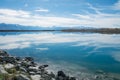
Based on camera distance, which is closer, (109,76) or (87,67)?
(109,76)

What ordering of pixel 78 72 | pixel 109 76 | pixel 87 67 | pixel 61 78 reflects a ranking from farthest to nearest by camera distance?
pixel 87 67
pixel 78 72
pixel 109 76
pixel 61 78

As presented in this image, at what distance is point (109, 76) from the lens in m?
22.8

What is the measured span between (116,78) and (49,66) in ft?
32.8

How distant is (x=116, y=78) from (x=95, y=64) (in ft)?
26.0

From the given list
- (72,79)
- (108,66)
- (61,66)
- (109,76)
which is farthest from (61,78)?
(108,66)

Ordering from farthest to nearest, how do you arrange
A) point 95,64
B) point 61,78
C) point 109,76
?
point 95,64, point 109,76, point 61,78

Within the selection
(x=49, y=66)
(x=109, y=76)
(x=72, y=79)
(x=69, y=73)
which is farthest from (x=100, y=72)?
(x=49, y=66)

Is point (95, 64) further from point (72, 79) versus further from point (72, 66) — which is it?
point (72, 79)

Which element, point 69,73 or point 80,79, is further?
point 69,73

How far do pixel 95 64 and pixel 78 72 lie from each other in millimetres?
5842

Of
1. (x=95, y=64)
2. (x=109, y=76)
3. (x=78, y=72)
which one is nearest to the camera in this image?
(x=109, y=76)

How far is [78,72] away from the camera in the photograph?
2475 centimetres

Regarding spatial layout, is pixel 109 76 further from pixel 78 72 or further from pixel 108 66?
pixel 108 66

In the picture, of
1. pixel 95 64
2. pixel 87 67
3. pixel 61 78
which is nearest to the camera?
pixel 61 78
